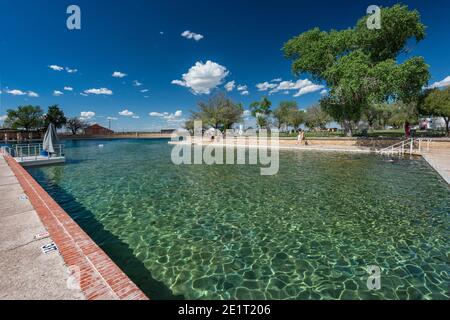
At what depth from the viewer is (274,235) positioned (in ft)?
19.0

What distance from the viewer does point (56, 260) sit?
3479 millimetres

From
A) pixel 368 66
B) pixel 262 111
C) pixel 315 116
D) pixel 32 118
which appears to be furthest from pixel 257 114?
pixel 32 118

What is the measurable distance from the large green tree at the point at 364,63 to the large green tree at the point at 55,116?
79.7 metres

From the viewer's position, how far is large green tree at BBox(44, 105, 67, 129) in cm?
7366

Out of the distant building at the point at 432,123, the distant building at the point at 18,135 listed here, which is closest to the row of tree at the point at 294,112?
the distant building at the point at 432,123

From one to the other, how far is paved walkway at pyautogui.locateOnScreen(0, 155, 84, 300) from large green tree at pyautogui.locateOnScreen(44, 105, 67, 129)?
87.7 meters

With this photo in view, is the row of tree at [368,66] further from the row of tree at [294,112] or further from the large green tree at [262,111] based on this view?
the large green tree at [262,111]

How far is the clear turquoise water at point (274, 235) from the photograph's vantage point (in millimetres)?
4012

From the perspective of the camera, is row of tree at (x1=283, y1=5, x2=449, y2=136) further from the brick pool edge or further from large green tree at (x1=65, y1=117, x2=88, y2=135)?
large green tree at (x1=65, y1=117, x2=88, y2=135)

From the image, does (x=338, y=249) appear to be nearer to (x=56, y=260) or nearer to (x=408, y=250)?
(x=408, y=250)

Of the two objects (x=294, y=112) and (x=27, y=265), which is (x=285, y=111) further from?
(x=27, y=265)

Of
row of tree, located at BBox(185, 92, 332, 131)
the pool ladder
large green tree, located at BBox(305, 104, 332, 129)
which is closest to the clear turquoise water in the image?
the pool ladder

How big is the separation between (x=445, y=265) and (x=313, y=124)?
2881 inches
